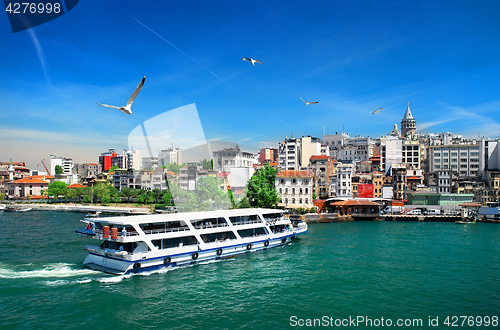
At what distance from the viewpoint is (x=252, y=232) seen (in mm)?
24609

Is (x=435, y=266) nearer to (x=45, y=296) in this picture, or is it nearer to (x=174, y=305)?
(x=174, y=305)

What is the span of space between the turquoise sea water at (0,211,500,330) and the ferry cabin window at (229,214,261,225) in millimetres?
2558

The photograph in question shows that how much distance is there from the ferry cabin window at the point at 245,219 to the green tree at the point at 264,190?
17358 millimetres

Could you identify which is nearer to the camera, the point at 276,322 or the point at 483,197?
the point at 276,322

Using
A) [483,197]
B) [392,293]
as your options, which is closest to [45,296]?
[392,293]

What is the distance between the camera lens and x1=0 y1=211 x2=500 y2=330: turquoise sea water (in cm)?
1250

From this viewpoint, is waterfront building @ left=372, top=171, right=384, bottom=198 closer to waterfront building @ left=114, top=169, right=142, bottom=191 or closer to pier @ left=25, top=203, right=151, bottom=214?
pier @ left=25, top=203, right=151, bottom=214

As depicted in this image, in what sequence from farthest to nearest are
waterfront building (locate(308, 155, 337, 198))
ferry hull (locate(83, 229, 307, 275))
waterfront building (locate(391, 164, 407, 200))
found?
waterfront building (locate(308, 155, 337, 198)) → waterfront building (locate(391, 164, 407, 200)) → ferry hull (locate(83, 229, 307, 275))

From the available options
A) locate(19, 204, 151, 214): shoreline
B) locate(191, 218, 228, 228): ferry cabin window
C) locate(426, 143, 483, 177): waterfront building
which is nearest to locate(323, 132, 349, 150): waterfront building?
locate(426, 143, 483, 177): waterfront building

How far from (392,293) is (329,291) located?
8.99 feet

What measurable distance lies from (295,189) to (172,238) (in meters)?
31.3

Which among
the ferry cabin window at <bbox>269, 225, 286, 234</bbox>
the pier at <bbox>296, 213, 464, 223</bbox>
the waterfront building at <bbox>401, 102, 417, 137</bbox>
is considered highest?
the waterfront building at <bbox>401, 102, 417, 137</bbox>

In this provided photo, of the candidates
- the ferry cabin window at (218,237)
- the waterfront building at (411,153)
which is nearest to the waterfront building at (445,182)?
the waterfront building at (411,153)

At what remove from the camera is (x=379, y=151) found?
82688mm
